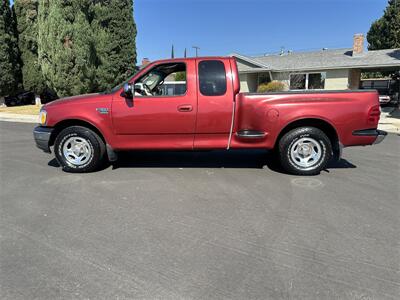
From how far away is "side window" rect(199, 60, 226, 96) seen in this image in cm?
521

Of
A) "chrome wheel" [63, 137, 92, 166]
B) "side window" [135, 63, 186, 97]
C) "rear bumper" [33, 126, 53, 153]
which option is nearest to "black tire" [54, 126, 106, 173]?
"chrome wheel" [63, 137, 92, 166]

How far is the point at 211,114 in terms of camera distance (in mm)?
5230

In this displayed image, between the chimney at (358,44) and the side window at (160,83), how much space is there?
22.0 metres

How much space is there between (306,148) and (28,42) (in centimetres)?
2441

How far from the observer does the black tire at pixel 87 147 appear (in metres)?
5.46

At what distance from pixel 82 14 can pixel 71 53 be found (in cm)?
233

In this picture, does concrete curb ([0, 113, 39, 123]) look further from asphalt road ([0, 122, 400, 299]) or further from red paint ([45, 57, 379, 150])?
red paint ([45, 57, 379, 150])

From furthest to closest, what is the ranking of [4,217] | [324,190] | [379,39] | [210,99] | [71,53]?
[379,39], [71,53], [210,99], [324,190], [4,217]

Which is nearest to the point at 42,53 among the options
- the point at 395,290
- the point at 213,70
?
the point at 213,70

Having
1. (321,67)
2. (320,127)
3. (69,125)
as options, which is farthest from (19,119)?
(321,67)

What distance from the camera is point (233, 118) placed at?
5.26m

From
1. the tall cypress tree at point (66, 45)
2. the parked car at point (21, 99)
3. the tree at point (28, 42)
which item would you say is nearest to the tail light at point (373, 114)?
the tall cypress tree at point (66, 45)

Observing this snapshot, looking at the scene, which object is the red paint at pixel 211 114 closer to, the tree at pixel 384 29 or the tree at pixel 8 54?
the tree at pixel 8 54

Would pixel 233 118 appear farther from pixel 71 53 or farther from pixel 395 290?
pixel 71 53
